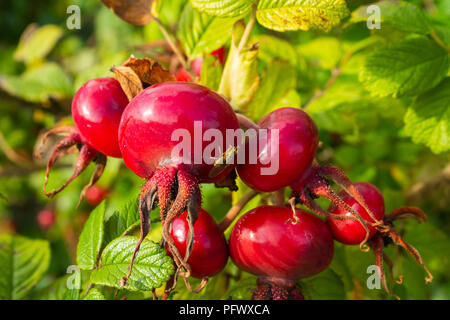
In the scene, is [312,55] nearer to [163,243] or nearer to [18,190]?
[163,243]

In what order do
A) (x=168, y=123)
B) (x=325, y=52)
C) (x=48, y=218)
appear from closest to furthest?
(x=168, y=123), (x=325, y=52), (x=48, y=218)

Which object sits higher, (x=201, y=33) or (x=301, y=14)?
(x=301, y=14)

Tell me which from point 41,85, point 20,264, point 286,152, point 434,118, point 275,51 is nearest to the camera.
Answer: point 286,152

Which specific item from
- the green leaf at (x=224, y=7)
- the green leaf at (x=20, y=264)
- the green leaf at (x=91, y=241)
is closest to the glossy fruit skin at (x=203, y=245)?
the green leaf at (x=91, y=241)

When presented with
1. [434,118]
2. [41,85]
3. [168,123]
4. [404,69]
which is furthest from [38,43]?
[434,118]

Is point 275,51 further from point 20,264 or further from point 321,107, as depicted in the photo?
point 20,264

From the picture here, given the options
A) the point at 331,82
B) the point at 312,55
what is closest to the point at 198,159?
the point at 331,82

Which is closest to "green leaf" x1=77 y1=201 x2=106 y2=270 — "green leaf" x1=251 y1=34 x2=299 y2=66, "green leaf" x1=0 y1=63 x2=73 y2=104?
"green leaf" x1=251 y1=34 x2=299 y2=66

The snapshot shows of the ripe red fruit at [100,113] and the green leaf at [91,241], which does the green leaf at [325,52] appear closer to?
the ripe red fruit at [100,113]
